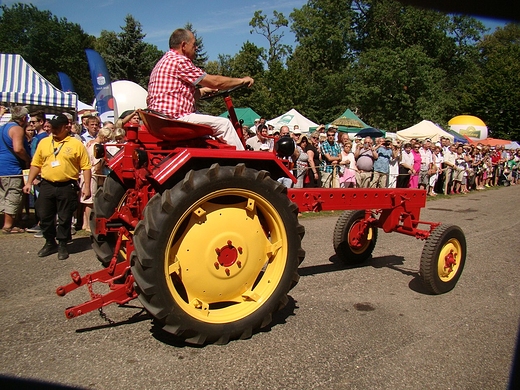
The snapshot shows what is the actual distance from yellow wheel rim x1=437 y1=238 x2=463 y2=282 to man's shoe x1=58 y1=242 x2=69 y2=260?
452 cm

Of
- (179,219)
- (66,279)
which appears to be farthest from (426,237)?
(66,279)

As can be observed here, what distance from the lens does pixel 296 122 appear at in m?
23.0

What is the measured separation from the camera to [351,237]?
17.9 ft

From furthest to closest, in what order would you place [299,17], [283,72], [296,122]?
1. [299,17]
2. [283,72]
3. [296,122]

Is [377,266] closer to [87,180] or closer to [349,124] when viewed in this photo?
[87,180]

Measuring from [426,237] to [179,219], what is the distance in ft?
9.86

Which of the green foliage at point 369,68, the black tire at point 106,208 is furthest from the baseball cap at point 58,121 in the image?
the green foliage at point 369,68

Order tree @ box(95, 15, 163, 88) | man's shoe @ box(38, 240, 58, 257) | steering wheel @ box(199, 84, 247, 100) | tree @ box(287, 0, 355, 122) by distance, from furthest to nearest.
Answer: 1. tree @ box(287, 0, 355, 122)
2. tree @ box(95, 15, 163, 88)
3. man's shoe @ box(38, 240, 58, 257)
4. steering wheel @ box(199, 84, 247, 100)

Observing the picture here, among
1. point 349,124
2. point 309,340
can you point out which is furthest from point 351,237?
point 349,124

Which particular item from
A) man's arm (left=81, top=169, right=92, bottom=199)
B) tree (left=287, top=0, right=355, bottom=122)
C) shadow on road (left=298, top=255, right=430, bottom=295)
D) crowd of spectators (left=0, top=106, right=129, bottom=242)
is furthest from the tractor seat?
tree (left=287, top=0, right=355, bottom=122)

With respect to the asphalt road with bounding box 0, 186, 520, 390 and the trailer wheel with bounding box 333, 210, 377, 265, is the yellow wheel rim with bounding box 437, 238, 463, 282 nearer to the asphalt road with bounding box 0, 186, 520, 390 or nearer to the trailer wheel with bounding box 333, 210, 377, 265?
the asphalt road with bounding box 0, 186, 520, 390

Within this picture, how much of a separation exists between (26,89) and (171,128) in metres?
12.0

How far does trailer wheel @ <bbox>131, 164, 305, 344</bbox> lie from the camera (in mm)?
2980

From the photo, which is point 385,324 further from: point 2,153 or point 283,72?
point 283,72
